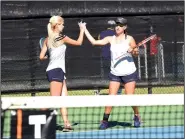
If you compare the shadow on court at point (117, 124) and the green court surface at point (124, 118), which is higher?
the green court surface at point (124, 118)

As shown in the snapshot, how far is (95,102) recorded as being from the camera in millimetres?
4594

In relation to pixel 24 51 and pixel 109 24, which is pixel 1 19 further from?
pixel 109 24

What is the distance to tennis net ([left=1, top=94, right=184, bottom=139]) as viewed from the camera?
4188mm

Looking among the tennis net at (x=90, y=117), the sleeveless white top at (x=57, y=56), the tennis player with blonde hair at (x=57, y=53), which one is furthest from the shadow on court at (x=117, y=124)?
the sleeveless white top at (x=57, y=56)

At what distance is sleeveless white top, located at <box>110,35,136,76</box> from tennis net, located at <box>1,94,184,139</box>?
18.5 inches

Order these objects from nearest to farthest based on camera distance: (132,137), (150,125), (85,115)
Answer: (132,137), (150,125), (85,115)

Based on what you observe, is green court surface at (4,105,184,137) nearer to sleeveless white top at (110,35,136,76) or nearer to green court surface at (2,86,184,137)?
green court surface at (2,86,184,137)

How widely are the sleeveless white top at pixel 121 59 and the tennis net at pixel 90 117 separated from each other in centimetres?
47

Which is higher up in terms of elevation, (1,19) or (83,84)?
(1,19)

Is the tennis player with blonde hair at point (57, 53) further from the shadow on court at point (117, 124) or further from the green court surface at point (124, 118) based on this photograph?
the shadow on court at point (117, 124)

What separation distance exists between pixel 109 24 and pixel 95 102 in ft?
16.0

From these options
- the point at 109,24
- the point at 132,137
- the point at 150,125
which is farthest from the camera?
the point at 109,24

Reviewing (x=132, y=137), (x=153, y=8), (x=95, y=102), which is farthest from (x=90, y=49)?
(x=95, y=102)

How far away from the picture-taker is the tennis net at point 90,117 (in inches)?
165
